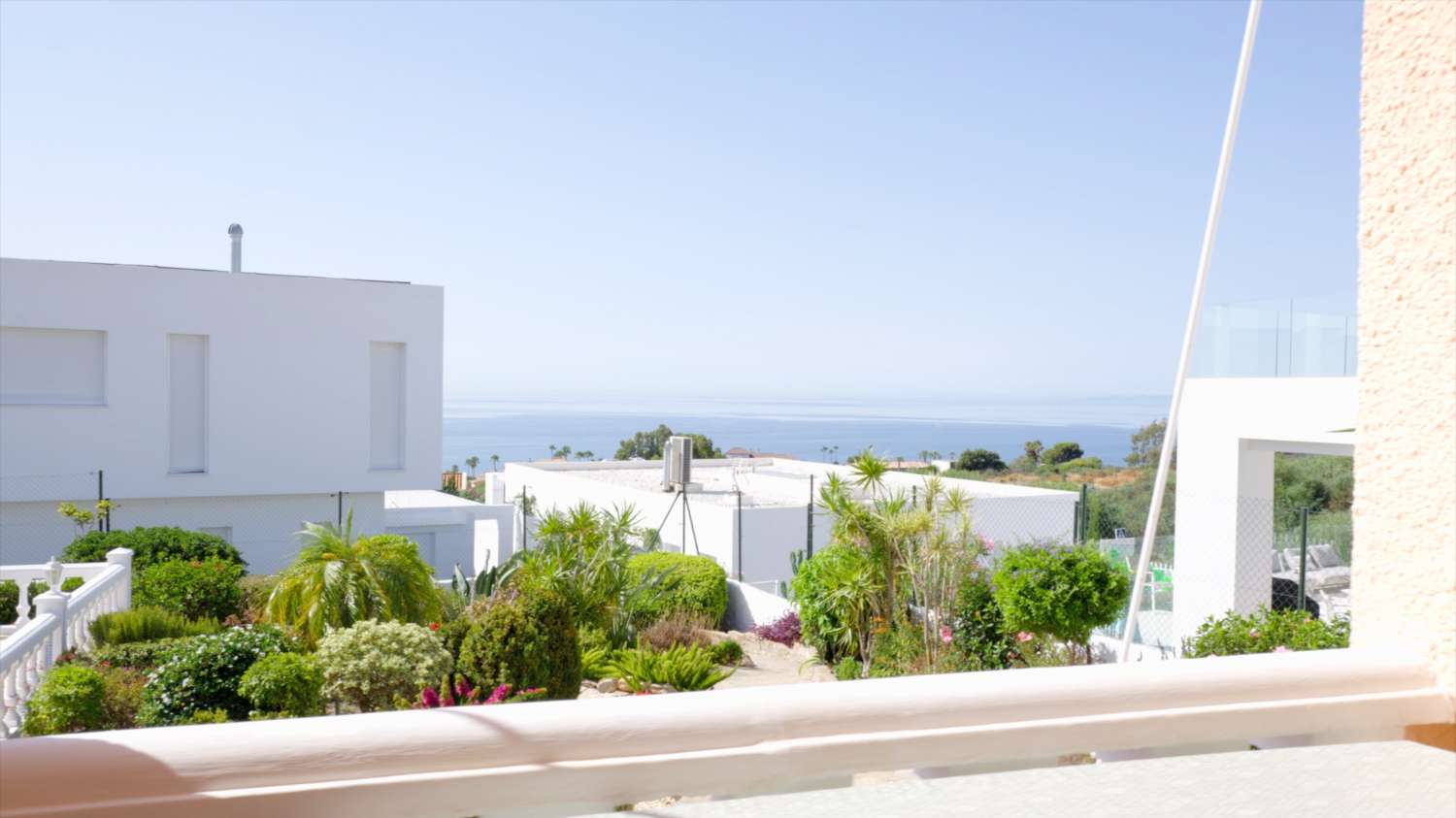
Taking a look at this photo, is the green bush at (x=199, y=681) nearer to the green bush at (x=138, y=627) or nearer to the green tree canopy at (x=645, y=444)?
the green bush at (x=138, y=627)

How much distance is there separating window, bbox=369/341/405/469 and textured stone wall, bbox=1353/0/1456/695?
17414 millimetres

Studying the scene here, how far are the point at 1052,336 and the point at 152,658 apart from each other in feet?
182

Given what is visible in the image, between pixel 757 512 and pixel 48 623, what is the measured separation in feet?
39.3

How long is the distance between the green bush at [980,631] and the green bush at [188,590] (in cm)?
731

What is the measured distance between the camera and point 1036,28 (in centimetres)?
3061

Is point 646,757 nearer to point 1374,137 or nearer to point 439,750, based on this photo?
point 439,750

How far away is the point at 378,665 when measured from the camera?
6527 mm

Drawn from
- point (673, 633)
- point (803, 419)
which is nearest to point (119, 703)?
point (673, 633)

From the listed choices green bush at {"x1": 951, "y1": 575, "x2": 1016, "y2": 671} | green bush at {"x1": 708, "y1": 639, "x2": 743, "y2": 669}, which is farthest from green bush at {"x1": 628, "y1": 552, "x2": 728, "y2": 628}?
green bush at {"x1": 951, "y1": 575, "x2": 1016, "y2": 671}

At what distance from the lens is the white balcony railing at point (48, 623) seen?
5.94 metres

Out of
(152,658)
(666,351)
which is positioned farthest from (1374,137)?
(666,351)

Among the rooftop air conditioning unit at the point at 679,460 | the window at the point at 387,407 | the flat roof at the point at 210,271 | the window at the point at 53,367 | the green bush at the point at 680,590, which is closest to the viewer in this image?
the green bush at the point at 680,590

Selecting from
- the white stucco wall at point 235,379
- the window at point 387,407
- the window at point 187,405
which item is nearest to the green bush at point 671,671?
the white stucco wall at point 235,379

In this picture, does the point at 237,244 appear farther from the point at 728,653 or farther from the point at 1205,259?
the point at 1205,259
